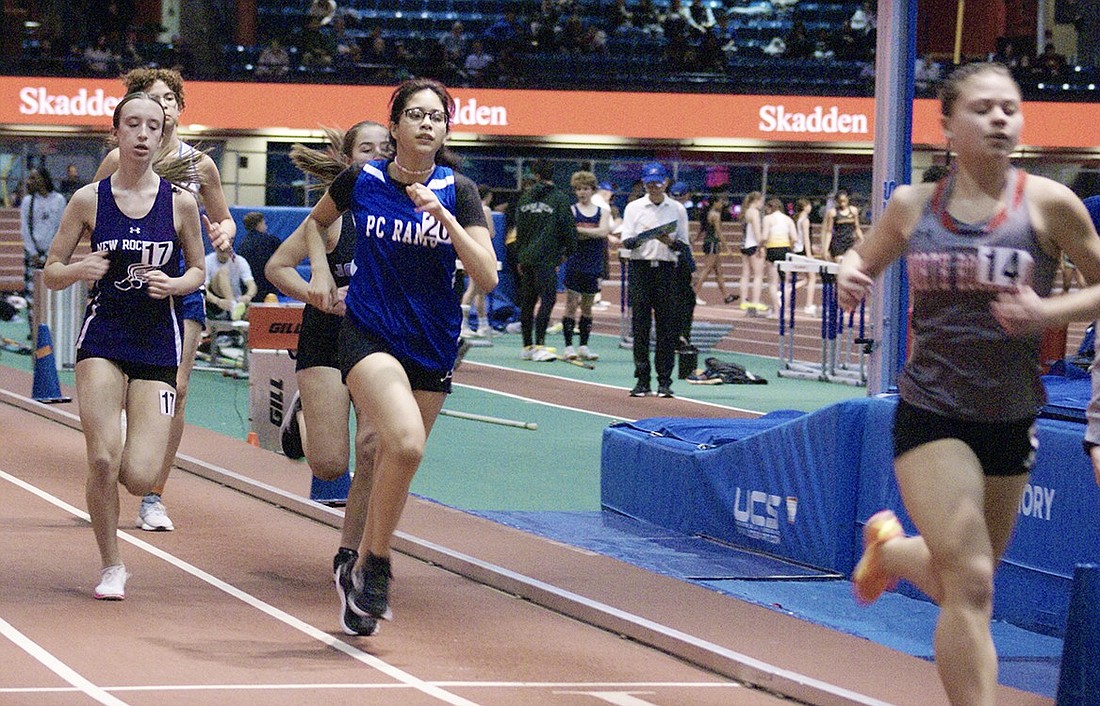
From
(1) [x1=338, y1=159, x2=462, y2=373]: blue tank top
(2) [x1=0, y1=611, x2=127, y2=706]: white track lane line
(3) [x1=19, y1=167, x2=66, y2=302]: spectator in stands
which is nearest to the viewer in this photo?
(2) [x1=0, y1=611, x2=127, y2=706]: white track lane line

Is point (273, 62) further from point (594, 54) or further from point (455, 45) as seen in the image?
point (594, 54)

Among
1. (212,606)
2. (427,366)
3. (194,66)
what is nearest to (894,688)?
(427,366)

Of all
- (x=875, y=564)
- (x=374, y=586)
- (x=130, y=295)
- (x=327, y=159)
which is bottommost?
(x=374, y=586)

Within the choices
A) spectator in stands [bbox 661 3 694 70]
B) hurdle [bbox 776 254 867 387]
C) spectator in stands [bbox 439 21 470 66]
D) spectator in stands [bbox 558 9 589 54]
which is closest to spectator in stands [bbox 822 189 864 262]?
hurdle [bbox 776 254 867 387]

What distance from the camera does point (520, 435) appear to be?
13547 millimetres

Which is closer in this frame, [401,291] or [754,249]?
[401,291]

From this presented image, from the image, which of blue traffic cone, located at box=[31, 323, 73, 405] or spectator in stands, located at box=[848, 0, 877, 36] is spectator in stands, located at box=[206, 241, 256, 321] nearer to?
blue traffic cone, located at box=[31, 323, 73, 405]

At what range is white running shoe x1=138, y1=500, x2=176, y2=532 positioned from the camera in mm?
8828

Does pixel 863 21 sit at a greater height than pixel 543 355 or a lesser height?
greater

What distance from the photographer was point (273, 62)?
112 feet

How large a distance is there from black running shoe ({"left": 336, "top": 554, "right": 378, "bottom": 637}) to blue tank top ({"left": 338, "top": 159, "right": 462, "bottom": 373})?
87cm

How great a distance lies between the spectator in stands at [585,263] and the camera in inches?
768

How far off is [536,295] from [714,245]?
1057 cm

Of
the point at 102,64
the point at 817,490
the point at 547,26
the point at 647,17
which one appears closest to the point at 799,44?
the point at 647,17
